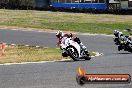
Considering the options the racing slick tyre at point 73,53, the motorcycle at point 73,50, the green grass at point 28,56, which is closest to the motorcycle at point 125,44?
the green grass at point 28,56

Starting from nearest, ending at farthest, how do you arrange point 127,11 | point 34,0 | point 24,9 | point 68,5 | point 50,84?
point 50,84 < point 127,11 < point 24,9 < point 68,5 < point 34,0

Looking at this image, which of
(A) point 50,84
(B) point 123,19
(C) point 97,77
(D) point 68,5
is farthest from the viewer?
(D) point 68,5

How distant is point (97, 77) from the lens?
398cm

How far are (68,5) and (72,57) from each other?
69462mm

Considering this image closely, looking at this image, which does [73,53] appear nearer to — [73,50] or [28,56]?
[73,50]

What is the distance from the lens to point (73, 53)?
16.9m

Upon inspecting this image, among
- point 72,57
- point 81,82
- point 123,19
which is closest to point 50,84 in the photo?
point 81,82

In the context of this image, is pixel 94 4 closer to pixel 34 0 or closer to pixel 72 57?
pixel 34 0

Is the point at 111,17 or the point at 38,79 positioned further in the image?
the point at 111,17

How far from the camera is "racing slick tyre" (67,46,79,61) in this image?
1686 centimetres

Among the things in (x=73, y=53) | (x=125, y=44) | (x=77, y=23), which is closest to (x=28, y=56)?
(x=73, y=53)

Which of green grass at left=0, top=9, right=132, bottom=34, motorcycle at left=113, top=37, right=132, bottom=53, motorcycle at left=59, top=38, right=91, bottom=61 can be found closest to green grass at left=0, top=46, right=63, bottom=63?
motorcycle at left=59, top=38, right=91, bottom=61

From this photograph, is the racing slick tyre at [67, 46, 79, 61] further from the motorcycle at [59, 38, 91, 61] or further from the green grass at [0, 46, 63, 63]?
the green grass at [0, 46, 63, 63]

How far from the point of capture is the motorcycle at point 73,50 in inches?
660
